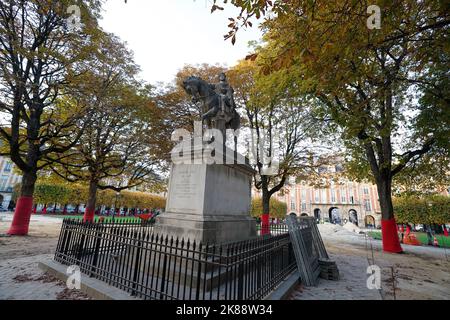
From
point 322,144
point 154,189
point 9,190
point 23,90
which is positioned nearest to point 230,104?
point 23,90

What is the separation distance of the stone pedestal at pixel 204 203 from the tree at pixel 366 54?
328 cm

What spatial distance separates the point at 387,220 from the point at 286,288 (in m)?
11.9

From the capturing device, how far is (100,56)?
12.7 metres

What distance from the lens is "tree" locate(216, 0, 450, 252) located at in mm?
3967

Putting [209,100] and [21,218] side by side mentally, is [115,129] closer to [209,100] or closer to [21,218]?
[21,218]

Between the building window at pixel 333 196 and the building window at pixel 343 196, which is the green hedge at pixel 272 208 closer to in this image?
the building window at pixel 333 196

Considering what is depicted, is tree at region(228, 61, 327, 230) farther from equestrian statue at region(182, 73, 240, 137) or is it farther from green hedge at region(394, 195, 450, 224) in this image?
green hedge at region(394, 195, 450, 224)

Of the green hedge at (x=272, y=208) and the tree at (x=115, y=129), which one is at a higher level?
the tree at (x=115, y=129)

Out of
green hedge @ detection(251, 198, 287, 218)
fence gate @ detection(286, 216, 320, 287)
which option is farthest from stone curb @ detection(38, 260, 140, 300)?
green hedge @ detection(251, 198, 287, 218)

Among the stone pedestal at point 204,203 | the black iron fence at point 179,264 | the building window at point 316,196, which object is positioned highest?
the building window at point 316,196

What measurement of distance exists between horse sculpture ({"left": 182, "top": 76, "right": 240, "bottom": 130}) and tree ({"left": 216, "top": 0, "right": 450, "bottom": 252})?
208cm

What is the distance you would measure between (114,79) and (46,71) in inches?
149

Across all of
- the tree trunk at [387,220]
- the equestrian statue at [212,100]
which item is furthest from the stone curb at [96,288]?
the tree trunk at [387,220]

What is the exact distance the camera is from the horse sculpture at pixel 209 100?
6.95 m
